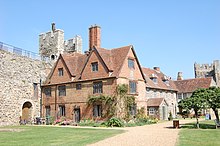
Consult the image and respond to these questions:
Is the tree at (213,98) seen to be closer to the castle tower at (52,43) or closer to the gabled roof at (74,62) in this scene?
the gabled roof at (74,62)

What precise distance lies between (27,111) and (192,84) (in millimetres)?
31888

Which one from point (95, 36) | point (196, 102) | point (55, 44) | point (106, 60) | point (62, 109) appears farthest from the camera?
point (55, 44)

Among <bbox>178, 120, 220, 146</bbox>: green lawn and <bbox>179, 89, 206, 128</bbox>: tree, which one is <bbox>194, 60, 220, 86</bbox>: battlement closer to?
<bbox>179, 89, 206, 128</bbox>: tree

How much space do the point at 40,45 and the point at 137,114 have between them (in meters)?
24.4

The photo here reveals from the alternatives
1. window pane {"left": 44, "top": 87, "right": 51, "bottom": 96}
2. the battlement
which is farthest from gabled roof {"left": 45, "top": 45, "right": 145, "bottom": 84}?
the battlement

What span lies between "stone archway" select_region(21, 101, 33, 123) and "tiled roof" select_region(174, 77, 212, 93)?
1145 inches

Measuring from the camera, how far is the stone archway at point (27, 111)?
3468 cm

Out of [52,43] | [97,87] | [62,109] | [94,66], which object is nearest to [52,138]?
[97,87]

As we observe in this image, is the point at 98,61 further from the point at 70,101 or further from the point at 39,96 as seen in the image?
the point at 39,96

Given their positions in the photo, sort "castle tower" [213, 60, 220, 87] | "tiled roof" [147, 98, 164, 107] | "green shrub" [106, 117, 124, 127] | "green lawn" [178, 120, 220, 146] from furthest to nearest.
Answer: "castle tower" [213, 60, 220, 87] < "tiled roof" [147, 98, 164, 107] < "green shrub" [106, 117, 124, 127] < "green lawn" [178, 120, 220, 146]

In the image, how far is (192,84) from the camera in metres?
51.2

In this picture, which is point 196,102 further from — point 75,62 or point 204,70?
point 204,70

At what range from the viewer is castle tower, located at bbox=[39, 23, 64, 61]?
44156mm

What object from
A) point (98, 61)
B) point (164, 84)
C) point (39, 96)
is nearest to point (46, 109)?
point (39, 96)
